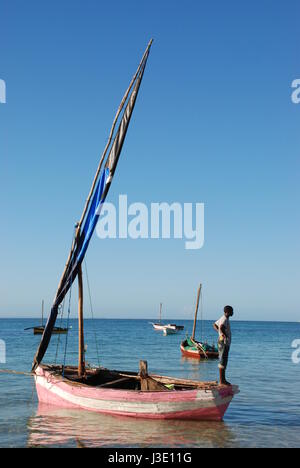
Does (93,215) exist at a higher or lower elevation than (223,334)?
higher

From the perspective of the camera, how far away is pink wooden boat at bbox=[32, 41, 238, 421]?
49.5ft

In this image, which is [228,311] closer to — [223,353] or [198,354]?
[223,353]

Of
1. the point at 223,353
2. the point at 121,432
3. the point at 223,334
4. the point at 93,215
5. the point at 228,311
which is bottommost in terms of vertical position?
the point at 121,432

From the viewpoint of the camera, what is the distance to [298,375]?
108ft

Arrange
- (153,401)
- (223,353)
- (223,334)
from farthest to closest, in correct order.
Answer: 1. (153,401)
2. (223,353)
3. (223,334)

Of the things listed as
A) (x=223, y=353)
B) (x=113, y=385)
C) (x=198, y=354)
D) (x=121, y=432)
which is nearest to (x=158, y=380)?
(x=113, y=385)

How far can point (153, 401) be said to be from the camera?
606 inches

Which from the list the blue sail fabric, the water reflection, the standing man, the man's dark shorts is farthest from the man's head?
the blue sail fabric

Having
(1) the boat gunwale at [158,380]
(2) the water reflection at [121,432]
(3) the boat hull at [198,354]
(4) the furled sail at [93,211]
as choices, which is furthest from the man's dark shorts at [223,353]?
(3) the boat hull at [198,354]

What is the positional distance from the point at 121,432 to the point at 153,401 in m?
1.43

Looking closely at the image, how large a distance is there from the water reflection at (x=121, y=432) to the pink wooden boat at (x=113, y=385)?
0.30m

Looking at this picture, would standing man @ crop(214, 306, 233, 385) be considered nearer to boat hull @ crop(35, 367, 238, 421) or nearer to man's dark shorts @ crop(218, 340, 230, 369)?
man's dark shorts @ crop(218, 340, 230, 369)
